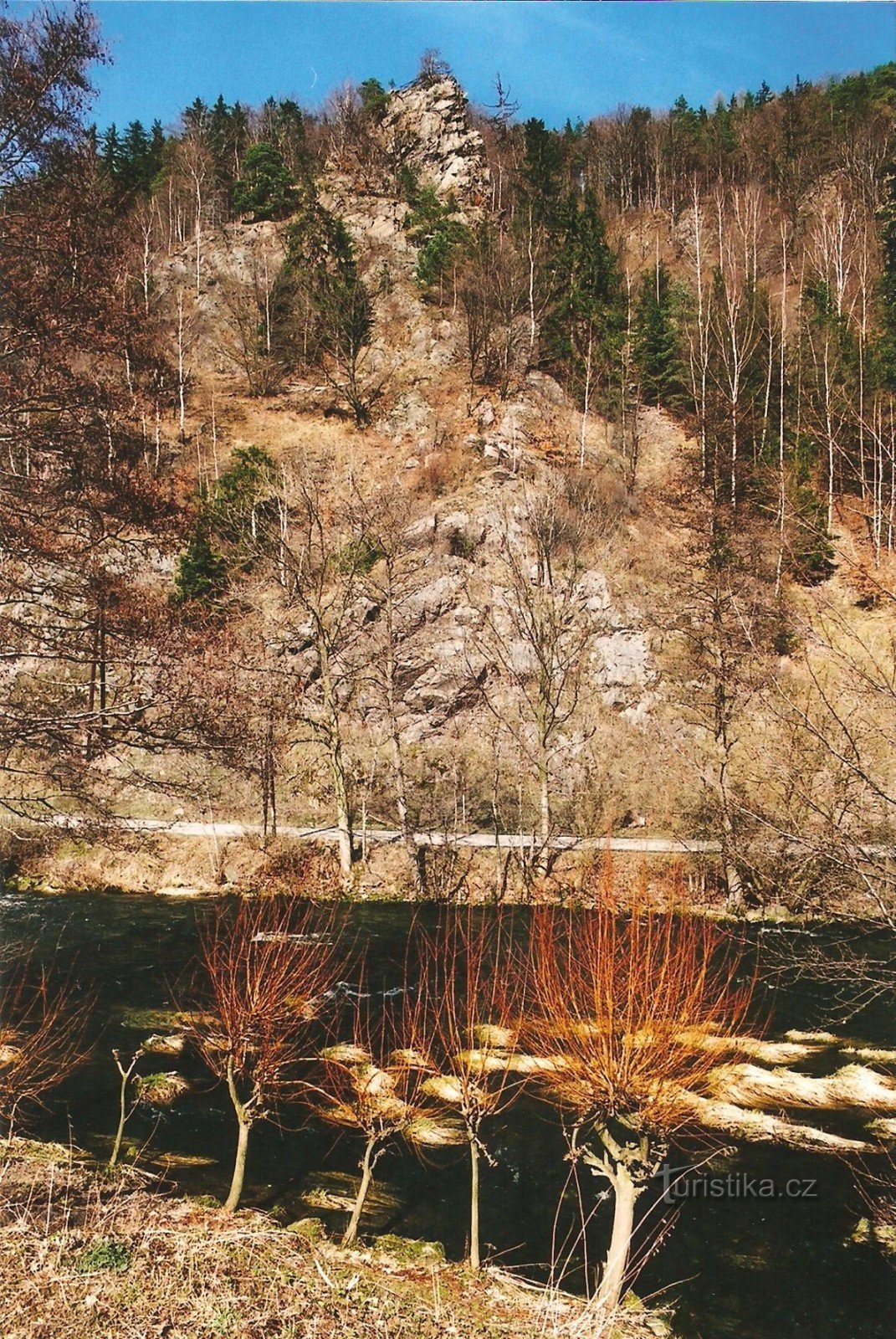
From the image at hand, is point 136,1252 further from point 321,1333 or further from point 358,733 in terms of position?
point 358,733

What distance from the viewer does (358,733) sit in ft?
97.9

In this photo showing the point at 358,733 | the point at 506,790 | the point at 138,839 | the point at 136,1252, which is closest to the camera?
the point at 136,1252

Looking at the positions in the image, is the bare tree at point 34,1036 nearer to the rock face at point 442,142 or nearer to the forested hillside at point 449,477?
the forested hillside at point 449,477

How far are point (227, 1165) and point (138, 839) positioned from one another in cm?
476

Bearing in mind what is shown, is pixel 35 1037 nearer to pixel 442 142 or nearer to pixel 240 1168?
pixel 240 1168

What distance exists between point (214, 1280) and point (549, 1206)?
453 centimetres

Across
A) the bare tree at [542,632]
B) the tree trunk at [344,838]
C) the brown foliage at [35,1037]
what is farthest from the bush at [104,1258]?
the bare tree at [542,632]

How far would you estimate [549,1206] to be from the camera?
9.14 metres

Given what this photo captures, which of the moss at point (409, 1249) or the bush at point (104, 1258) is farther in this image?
the moss at point (409, 1249)

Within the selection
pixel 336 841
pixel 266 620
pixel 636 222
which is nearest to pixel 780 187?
pixel 636 222

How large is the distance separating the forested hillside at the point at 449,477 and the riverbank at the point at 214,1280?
3.62 meters

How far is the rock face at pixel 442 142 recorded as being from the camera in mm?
57625

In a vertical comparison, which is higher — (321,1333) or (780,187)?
(780,187)

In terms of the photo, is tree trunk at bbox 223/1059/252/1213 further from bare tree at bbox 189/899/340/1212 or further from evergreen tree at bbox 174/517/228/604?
evergreen tree at bbox 174/517/228/604
